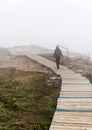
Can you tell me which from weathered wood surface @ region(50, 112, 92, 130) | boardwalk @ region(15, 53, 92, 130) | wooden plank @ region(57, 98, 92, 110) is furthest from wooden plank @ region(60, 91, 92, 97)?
weathered wood surface @ region(50, 112, 92, 130)

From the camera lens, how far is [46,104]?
644 inches

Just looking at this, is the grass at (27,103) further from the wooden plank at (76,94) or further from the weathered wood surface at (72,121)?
the weathered wood surface at (72,121)

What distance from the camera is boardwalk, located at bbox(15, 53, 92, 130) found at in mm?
11750

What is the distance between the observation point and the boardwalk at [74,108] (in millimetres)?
11750

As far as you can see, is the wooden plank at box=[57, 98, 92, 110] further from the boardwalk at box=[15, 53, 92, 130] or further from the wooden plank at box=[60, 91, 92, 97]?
the wooden plank at box=[60, 91, 92, 97]

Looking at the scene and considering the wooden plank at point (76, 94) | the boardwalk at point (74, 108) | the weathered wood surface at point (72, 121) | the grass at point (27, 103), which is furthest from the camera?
the wooden plank at point (76, 94)

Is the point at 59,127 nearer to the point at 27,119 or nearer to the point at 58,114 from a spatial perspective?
the point at 58,114

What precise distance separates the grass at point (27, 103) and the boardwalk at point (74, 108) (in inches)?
26.7

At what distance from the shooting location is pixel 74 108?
45.8 ft

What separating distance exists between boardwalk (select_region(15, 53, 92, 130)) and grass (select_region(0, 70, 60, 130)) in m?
0.68

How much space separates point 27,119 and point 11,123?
99 centimetres

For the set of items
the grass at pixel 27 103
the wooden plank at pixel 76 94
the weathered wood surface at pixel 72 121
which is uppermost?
the weathered wood surface at pixel 72 121

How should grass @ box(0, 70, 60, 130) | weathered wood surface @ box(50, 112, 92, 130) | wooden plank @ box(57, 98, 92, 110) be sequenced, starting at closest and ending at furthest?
weathered wood surface @ box(50, 112, 92, 130), grass @ box(0, 70, 60, 130), wooden plank @ box(57, 98, 92, 110)

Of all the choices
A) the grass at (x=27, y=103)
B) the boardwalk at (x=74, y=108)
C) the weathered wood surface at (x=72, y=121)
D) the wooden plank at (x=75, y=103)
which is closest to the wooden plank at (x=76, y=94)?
the boardwalk at (x=74, y=108)
